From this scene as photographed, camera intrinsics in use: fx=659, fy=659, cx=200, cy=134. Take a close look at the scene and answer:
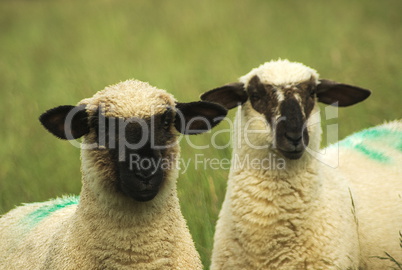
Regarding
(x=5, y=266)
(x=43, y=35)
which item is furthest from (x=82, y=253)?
(x=43, y=35)

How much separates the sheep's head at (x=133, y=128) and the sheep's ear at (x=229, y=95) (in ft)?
3.24


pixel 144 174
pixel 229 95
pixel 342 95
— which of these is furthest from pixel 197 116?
pixel 342 95

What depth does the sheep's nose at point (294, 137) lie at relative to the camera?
15.3 feet

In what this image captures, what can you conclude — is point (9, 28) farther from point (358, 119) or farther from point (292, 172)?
point (292, 172)

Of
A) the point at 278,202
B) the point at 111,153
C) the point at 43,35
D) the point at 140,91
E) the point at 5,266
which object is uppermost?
the point at 43,35

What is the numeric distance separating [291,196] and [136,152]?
1609 mm

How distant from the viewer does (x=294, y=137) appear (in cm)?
467

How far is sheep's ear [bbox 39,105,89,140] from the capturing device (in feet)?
13.4

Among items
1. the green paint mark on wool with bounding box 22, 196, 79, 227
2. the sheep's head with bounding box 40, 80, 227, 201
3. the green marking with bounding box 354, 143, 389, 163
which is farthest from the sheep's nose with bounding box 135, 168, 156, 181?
the green marking with bounding box 354, 143, 389, 163

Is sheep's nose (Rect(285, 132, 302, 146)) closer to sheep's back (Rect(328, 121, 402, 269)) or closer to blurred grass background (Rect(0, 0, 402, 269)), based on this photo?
sheep's back (Rect(328, 121, 402, 269))

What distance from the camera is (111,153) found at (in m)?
3.88

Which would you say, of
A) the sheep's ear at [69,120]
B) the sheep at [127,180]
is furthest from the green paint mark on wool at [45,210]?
the sheep's ear at [69,120]

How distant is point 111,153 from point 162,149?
0.31 m

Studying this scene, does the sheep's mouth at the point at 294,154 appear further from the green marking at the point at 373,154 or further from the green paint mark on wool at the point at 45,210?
the green paint mark on wool at the point at 45,210
